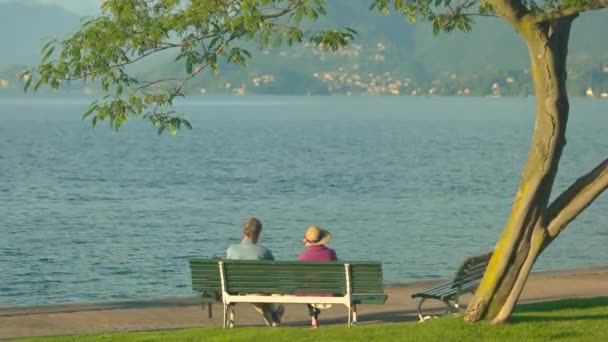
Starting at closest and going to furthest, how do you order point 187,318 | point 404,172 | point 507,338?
1. point 507,338
2. point 187,318
3. point 404,172

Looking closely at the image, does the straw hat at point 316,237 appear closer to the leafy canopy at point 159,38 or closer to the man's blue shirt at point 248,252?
the man's blue shirt at point 248,252

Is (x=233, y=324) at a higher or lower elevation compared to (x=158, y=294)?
higher

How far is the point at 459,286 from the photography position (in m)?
13.0

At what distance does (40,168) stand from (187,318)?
2001 inches

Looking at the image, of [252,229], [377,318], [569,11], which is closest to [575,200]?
[569,11]

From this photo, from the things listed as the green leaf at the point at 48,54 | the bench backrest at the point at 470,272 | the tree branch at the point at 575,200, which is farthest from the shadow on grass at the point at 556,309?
the green leaf at the point at 48,54

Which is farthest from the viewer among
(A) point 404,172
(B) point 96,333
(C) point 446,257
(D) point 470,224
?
(A) point 404,172

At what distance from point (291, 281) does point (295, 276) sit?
0.07 meters

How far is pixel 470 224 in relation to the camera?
35250mm

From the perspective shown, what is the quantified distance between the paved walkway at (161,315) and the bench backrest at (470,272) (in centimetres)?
88

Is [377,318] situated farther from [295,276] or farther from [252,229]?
[295,276]

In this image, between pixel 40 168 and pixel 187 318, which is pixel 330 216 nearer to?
pixel 187 318

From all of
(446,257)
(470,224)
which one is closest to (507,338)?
(446,257)

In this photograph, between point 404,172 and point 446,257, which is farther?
point 404,172
